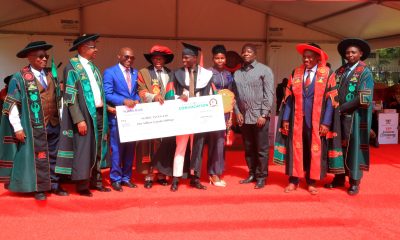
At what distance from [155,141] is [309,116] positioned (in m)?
1.98

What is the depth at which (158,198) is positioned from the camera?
4297 mm

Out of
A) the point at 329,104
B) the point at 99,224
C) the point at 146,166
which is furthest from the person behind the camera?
the point at 146,166

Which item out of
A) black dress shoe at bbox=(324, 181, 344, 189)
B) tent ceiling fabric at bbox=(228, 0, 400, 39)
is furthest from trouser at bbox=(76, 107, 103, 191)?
tent ceiling fabric at bbox=(228, 0, 400, 39)

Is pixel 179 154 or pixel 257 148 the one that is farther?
pixel 257 148

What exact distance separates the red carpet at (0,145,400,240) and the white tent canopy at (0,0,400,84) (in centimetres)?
541

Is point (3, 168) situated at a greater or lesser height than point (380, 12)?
lesser

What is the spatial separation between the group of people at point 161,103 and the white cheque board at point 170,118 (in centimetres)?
11

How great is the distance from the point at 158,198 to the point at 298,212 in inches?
63.3

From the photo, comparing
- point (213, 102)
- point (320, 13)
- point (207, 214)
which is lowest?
point (207, 214)

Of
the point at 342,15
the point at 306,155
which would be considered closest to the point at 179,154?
the point at 306,155

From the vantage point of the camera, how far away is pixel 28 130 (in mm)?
4066

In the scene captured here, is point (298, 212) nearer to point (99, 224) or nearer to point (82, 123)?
point (99, 224)

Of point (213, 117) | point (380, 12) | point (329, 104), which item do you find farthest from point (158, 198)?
point (380, 12)

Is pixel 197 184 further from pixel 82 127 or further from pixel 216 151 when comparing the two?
pixel 82 127
